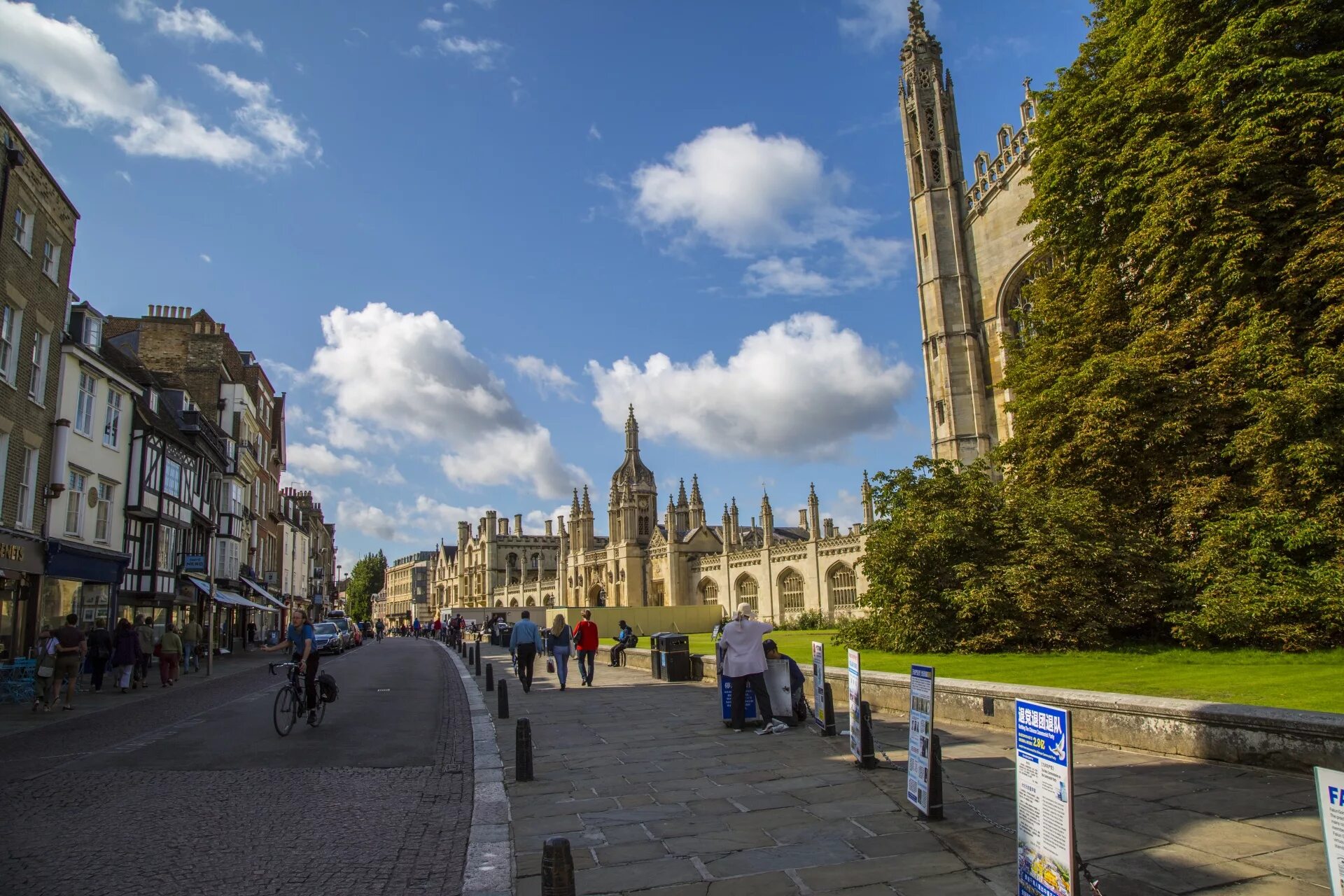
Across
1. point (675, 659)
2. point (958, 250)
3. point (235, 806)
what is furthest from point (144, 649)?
point (958, 250)

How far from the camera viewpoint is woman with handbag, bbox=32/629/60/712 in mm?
14805

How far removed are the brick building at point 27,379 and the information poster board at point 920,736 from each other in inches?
734

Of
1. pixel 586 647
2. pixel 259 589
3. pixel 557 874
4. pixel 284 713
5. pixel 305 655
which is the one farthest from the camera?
pixel 259 589

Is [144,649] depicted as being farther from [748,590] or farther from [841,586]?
[748,590]

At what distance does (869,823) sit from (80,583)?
886 inches

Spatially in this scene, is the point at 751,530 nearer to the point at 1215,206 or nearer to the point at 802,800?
the point at 1215,206

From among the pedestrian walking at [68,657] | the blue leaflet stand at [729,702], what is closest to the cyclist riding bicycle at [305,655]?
the blue leaflet stand at [729,702]

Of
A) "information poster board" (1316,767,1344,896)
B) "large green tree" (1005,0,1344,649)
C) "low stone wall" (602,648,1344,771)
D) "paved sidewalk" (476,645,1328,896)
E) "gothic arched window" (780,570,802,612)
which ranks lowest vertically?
"paved sidewalk" (476,645,1328,896)

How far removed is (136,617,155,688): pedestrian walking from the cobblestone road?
7840mm

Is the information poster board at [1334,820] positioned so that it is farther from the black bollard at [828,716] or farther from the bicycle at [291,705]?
the bicycle at [291,705]

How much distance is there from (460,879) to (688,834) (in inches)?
Result: 62.9

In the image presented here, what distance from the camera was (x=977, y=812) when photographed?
237 inches

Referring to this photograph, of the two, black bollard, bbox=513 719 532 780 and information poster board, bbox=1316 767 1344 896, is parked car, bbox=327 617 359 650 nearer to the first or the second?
black bollard, bbox=513 719 532 780

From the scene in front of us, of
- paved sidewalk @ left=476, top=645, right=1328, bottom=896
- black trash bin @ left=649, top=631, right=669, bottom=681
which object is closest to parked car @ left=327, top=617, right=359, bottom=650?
black trash bin @ left=649, top=631, right=669, bottom=681
